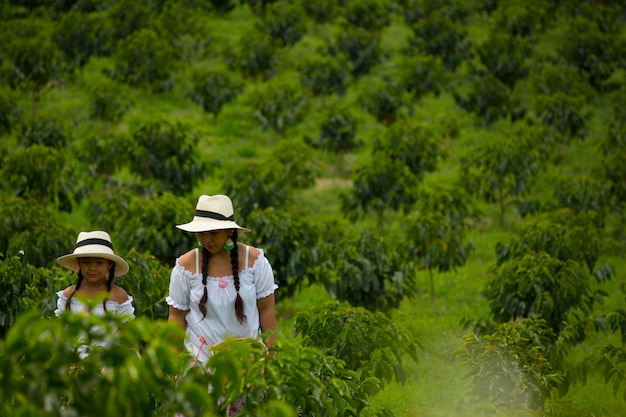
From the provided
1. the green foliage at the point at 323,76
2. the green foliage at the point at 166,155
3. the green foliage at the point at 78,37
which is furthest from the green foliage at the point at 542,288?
the green foliage at the point at 78,37

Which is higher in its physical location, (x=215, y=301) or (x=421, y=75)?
(x=215, y=301)

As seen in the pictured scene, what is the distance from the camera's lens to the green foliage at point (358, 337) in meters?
5.91

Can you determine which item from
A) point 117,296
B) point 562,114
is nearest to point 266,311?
point 117,296

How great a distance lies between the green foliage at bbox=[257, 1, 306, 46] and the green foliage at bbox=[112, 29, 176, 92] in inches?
147

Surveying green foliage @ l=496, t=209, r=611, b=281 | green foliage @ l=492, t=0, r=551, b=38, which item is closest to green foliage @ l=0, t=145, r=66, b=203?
green foliage @ l=496, t=209, r=611, b=281

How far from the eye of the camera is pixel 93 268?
5.10 metres

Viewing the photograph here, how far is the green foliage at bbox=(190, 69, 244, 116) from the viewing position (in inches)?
671

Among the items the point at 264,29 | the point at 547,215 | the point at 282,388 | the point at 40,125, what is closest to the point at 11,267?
the point at 282,388

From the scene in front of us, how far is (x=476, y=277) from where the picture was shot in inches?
445

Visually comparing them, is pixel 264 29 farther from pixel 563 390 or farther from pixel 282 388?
pixel 282 388

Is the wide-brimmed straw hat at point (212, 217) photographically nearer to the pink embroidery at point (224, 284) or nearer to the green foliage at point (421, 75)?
the pink embroidery at point (224, 284)

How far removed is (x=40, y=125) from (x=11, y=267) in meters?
8.19

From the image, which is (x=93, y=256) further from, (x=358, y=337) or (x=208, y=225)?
(x=358, y=337)

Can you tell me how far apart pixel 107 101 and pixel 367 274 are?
8.82 m
